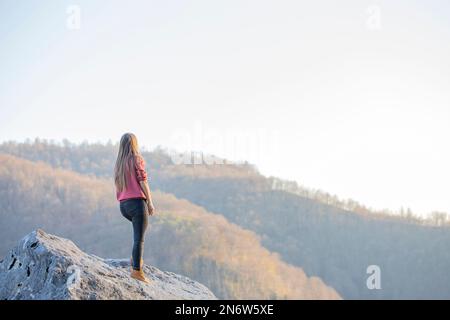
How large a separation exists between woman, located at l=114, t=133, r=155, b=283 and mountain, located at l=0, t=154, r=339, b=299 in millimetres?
129883

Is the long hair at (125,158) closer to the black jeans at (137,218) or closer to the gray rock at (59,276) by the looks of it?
the black jeans at (137,218)

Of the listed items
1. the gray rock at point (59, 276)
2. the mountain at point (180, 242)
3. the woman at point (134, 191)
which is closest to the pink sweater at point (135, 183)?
the woman at point (134, 191)

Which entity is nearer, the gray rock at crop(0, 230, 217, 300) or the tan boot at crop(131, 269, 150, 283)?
the gray rock at crop(0, 230, 217, 300)

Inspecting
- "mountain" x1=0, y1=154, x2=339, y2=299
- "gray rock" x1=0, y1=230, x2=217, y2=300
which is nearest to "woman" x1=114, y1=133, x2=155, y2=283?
"gray rock" x1=0, y1=230, x2=217, y2=300

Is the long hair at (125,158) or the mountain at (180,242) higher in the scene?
the long hair at (125,158)

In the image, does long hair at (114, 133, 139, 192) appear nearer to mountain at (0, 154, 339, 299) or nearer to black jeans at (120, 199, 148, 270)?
black jeans at (120, 199, 148, 270)

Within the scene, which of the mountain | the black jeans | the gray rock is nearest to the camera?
the gray rock

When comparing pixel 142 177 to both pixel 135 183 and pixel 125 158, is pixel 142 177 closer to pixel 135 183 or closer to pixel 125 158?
pixel 135 183

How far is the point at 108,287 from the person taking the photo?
8.62m

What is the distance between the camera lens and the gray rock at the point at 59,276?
27.5ft

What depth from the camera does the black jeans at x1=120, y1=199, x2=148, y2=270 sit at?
9.56 metres

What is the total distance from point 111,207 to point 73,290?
627 feet
